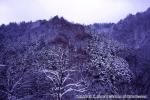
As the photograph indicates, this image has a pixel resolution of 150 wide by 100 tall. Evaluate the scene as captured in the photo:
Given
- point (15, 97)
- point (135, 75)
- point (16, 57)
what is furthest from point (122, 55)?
point (15, 97)

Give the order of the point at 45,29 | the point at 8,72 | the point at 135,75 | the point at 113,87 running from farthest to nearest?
1. the point at 45,29
2. the point at 135,75
3. the point at 113,87
4. the point at 8,72

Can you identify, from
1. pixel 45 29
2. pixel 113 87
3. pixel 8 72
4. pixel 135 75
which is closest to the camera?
pixel 8 72

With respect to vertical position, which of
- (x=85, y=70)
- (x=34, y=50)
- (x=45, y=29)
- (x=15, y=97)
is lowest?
(x=15, y=97)

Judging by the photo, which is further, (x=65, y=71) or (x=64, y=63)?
(x=65, y=71)

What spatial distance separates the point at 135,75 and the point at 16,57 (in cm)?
1369

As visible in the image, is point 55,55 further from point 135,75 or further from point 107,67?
point 135,75

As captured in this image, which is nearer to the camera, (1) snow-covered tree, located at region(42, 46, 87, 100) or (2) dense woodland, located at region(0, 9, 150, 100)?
(1) snow-covered tree, located at region(42, 46, 87, 100)

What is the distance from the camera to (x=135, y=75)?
34.6 meters

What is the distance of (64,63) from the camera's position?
1094 inches

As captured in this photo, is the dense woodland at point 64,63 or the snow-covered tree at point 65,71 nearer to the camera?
the snow-covered tree at point 65,71

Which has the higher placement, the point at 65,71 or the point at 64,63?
the point at 64,63

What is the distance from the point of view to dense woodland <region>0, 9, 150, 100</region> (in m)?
28.3

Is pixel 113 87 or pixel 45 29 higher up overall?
pixel 45 29

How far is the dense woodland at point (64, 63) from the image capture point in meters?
28.3
